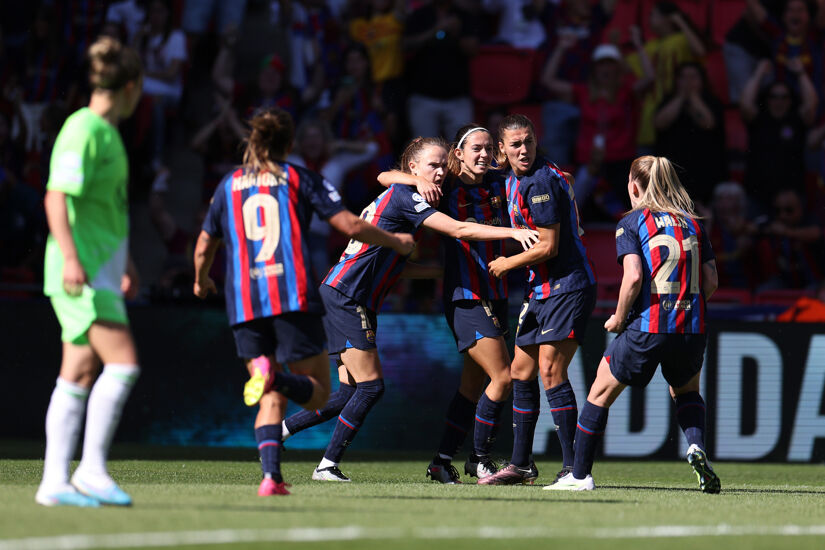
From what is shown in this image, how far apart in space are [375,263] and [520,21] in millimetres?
7572

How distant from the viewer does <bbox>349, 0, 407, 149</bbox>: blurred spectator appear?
13937mm

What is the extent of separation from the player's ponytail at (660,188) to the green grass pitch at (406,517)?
5.30ft

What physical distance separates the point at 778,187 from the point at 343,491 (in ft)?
28.9

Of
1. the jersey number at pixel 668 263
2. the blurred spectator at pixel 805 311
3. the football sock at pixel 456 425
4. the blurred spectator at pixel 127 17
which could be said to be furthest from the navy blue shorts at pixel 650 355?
the blurred spectator at pixel 127 17

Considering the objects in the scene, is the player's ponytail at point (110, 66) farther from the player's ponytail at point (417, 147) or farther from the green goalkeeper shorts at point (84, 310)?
the player's ponytail at point (417, 147)

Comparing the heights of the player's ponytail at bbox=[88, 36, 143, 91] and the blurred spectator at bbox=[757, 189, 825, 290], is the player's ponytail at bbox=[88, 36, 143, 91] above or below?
above

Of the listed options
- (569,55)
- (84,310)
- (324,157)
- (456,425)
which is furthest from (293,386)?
(569,55)

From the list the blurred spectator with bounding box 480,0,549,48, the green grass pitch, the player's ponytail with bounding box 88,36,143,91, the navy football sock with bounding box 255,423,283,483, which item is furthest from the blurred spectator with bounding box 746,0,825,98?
the player's ponytail with bounding box 88,36,143,91

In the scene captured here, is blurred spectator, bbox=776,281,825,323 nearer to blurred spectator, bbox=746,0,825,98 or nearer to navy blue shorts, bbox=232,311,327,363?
blurred spectator, bbox=746,0,825,98

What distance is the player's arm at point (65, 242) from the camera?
196 inches

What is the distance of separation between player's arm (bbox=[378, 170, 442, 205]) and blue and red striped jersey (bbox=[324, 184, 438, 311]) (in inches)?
2.2

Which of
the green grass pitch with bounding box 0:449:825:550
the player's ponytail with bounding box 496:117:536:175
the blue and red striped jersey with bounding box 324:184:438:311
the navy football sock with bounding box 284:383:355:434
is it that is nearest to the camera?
the green grass pitch with bounding box 0:449:825:550

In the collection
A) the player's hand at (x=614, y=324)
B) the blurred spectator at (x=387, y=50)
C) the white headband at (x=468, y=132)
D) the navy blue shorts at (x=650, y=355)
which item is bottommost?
the navy blue shorts at (x=650, y=355)

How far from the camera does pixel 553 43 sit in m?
14.3
